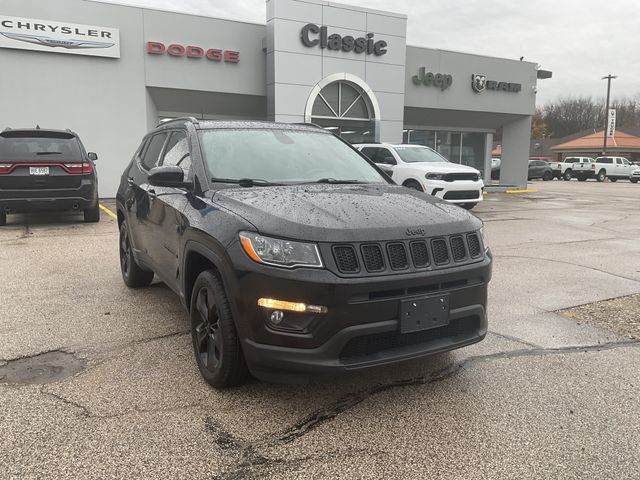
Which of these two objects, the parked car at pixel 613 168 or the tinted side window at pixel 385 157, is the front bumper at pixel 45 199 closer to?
the tinted side window at pixel 385 157

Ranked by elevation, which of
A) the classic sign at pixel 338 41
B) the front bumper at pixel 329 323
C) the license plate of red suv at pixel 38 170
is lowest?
the front bumper at pixel 329 323

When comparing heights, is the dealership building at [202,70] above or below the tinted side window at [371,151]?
above

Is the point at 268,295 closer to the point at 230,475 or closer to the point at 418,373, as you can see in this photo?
the point at 230,475

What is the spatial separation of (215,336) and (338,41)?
656 inches

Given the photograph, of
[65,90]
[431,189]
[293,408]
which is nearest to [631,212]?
[431,189]

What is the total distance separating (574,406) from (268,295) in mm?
1982

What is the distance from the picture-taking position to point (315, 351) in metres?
2.72

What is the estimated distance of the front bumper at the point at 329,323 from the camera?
2688 millimetres

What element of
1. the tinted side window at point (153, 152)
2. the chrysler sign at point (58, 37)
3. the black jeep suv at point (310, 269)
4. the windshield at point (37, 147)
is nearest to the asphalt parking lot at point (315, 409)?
the black jeep suv at point (310, 269)

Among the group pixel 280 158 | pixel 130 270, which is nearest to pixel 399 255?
pixel 280 158

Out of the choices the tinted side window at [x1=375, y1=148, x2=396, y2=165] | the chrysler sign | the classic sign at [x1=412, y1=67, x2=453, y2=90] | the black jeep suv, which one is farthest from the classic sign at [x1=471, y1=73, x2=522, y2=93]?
the black jeep suv

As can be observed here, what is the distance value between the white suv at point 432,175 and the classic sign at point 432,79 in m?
8.00

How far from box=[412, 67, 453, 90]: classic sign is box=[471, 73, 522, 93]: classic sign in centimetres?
139

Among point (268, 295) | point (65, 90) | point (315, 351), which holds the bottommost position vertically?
point (315, 351)
